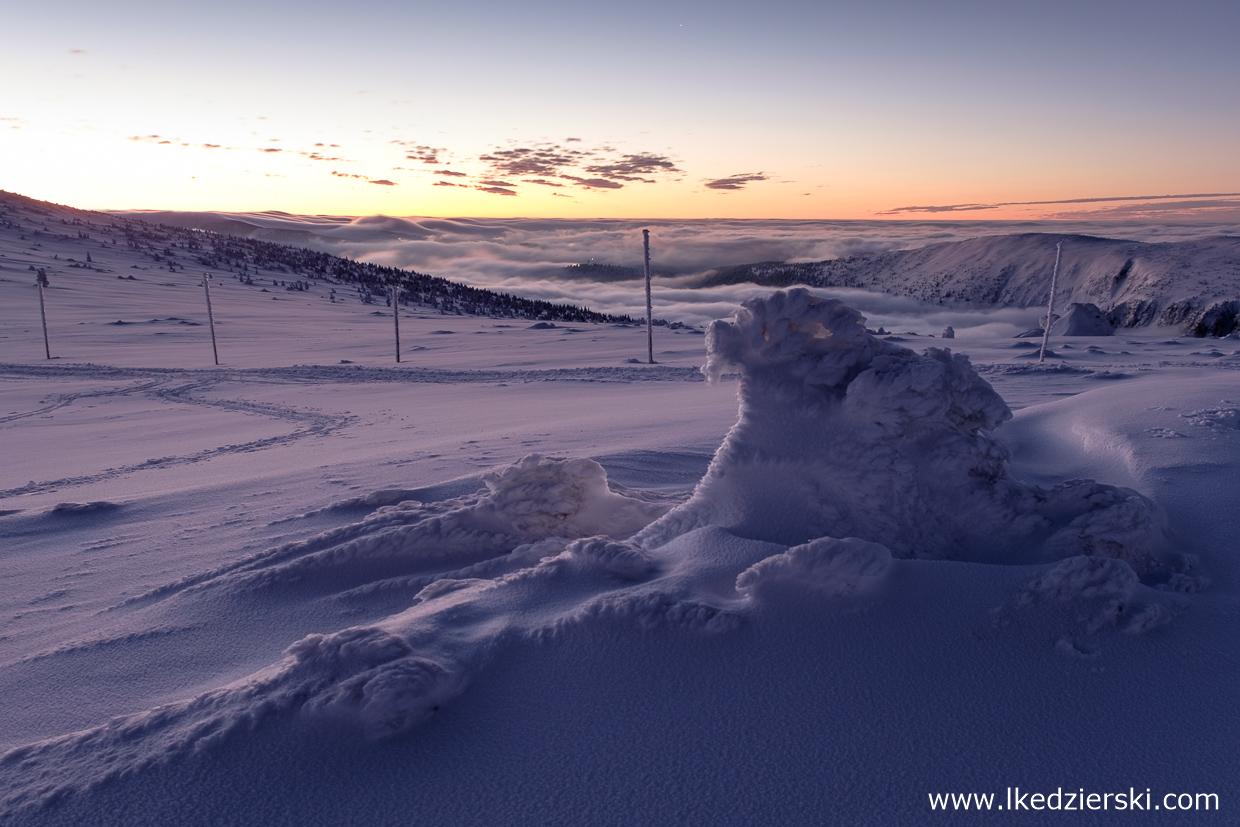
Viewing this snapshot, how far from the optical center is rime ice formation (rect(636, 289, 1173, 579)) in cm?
281

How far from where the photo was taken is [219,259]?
48.7 m

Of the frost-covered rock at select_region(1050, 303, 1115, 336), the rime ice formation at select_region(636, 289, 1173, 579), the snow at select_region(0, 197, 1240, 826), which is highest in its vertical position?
the rime ice formation at select_region(636, 289, 1173, 579)

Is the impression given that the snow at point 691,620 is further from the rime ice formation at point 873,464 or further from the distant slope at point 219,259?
the distant slope at point 219,259

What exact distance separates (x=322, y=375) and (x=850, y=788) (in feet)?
51.6

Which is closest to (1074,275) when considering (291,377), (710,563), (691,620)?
(291,377)

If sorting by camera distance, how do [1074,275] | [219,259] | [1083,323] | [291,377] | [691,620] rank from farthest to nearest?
[1074,275], [219,259], [1083,323], [291,377], [691,620]

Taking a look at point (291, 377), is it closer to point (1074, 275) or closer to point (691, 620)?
point (691, 620)

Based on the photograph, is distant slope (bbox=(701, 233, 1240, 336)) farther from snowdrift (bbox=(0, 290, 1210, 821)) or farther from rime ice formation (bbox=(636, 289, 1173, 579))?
snowdrift (bbox=(0, 290, 1210, 821))

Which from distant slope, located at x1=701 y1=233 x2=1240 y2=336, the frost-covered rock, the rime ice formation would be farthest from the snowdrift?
distant slope, located at x1=701 y1=233 x2=1240 y2=336

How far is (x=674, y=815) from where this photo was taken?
1631mm

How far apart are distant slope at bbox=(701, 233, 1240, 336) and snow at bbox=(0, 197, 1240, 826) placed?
38530 mm

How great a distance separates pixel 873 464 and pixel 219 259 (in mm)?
55571

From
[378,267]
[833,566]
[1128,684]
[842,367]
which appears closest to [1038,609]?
[1128,684]

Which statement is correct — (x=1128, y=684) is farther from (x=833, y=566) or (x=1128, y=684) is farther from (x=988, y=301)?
(x=988, y=301)
